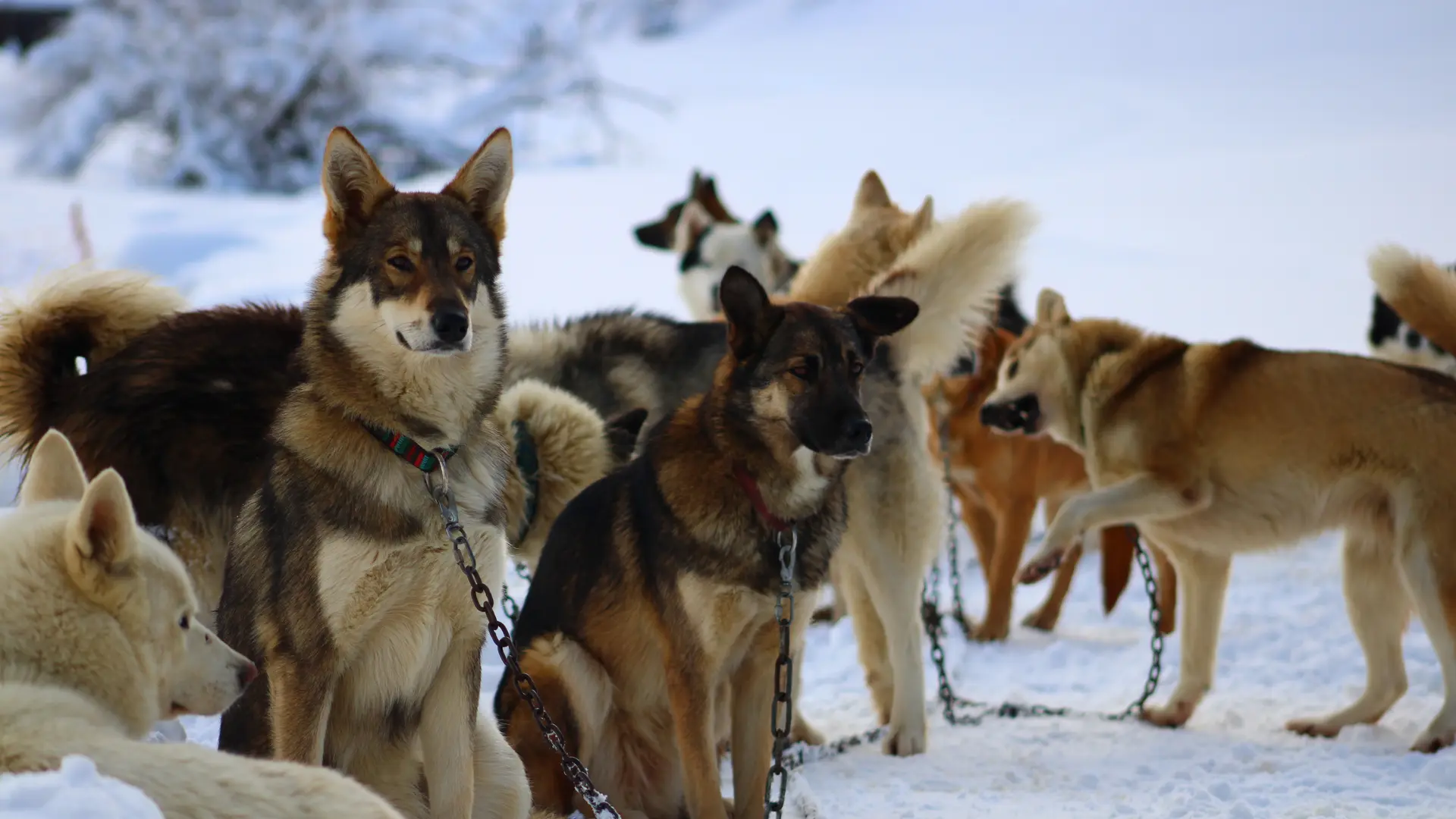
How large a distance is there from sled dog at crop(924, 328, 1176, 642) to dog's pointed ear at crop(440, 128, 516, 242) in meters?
4.30

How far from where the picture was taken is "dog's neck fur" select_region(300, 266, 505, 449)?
3.18m

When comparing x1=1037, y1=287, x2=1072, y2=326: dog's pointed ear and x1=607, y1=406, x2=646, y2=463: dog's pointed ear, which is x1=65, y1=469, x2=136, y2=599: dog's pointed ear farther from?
x1=1037, y1=287, x2=1072, y2=326: dog's pointed ear

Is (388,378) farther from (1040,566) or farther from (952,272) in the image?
(1040,566)

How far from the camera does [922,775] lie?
464 centimetres

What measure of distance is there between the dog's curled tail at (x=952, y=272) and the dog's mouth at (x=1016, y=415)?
91 cm

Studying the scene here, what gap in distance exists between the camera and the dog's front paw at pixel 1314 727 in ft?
17.0

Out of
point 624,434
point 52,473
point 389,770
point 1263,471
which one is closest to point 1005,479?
point 1263,471

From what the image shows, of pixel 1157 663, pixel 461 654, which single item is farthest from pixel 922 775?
pixel 461 654

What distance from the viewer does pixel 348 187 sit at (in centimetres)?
323

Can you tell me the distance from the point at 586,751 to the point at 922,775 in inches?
53.1

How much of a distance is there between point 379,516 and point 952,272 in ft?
9.19

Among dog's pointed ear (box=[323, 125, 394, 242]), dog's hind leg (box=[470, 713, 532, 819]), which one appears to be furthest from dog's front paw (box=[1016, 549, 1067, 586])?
dog's pointed ear (box=[323, 125, 394, 242])

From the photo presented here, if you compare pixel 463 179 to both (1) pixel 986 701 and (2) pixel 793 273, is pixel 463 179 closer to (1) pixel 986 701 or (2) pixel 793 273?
(1) pixel 986 701

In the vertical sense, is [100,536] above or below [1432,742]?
above
